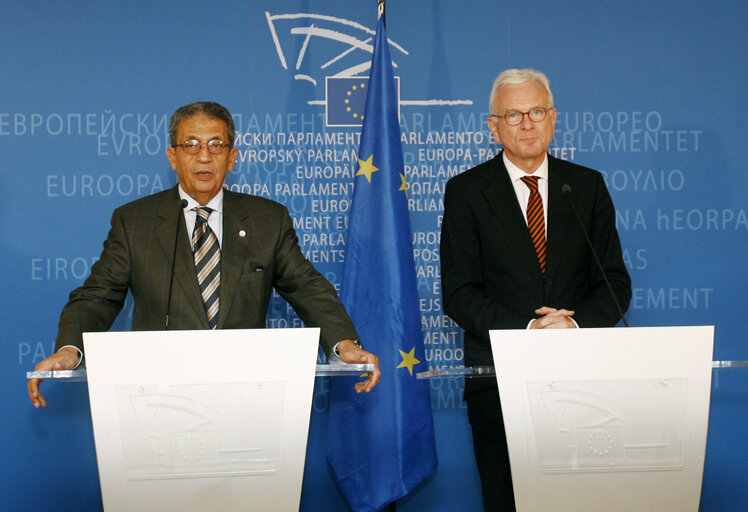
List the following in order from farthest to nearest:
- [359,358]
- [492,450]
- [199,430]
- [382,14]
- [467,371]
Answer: [382,14], [492,450], [359,358], [467,371], [199,430]

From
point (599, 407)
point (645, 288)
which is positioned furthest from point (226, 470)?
point (645, 288)

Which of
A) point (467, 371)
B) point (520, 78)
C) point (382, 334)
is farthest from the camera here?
point (382, 334)

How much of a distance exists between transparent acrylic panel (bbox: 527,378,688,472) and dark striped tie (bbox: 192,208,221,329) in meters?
1.28

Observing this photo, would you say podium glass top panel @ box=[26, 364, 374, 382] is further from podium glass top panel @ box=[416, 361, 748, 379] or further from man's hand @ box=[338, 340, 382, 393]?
man's hand @ box=[338, 340, 382, 393]

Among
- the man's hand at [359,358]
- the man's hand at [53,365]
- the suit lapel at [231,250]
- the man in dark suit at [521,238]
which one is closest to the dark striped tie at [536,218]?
the man in dark suit at [521,238]

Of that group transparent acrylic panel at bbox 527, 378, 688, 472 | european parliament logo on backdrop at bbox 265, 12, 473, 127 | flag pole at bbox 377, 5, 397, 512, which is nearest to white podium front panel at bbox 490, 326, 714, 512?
transparent acrylic panel at bbox 527, 378, 688, 472

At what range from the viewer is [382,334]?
3344 millimetres

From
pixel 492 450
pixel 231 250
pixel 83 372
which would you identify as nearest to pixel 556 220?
pixel 492 450

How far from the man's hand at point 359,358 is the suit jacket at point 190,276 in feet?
0.28

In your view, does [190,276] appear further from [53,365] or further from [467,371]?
[467,371]

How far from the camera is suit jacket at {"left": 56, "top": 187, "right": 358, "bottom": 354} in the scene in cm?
270

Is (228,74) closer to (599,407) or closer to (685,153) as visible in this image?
(685,153)

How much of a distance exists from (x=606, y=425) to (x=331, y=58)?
95.8 inches

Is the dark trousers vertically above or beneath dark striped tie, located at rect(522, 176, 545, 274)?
beneath
